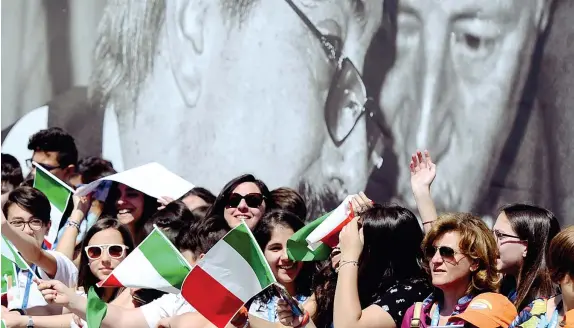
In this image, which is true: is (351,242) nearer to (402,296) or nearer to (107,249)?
(402,296)

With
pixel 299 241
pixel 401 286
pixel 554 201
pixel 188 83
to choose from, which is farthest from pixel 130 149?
pixel 401 286

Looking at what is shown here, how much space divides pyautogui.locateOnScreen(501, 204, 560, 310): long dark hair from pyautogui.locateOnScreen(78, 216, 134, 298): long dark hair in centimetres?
214

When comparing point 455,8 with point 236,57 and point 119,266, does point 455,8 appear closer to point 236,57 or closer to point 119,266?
point 236,57

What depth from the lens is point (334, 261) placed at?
5168 mm

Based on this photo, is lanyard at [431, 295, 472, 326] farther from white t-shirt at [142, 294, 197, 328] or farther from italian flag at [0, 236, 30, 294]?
italian flag at [0, 236, 30, 294]

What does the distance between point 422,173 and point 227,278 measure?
104 centimetres

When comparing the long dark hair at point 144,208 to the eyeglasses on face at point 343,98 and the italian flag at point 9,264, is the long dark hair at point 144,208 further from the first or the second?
the eyeglasses on face at point 343,98

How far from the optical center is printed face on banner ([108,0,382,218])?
8.24 meters

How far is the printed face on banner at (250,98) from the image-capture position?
27.0ft

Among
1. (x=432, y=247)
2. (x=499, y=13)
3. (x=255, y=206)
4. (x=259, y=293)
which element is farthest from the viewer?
(x=499, y=13)

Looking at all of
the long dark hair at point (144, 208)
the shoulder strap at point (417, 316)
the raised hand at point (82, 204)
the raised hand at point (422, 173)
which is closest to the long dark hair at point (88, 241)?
the long dark hair at point (144, 208)

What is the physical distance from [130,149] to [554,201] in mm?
3504

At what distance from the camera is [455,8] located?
25.3 ft

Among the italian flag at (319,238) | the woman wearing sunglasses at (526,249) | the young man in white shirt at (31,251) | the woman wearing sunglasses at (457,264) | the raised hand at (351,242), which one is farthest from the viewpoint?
the young man in white shirt at (31,251)
